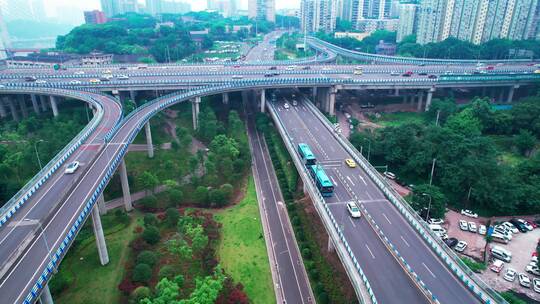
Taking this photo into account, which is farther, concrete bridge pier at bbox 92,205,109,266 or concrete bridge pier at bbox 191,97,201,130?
concrete bridge pier at bbox 191,97,201,130

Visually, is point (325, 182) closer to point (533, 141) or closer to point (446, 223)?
point (446, 223)

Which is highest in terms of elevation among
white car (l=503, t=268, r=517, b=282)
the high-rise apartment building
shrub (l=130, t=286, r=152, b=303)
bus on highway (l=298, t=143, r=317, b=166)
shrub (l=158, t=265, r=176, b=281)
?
the high-rise apartment building

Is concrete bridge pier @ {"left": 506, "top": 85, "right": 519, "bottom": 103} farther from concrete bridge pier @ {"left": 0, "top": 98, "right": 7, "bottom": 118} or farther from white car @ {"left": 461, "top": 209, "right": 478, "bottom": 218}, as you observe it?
concrete bridge pier @ {"left": 0, "top": 98, "right": 7, "bottom": 118}

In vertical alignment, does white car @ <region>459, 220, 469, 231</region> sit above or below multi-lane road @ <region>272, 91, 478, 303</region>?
below

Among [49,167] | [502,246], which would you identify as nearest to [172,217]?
[49,167]

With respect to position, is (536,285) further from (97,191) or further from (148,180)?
(148,180)

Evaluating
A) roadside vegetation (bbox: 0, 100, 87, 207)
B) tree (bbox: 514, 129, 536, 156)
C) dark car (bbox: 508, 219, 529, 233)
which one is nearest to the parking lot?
dark car (bbox: 508, 219, 529, 233)
